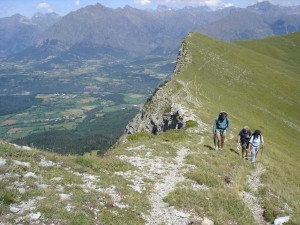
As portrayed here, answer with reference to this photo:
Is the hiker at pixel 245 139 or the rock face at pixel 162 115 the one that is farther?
the rock face at pixel 162 115

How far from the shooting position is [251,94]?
286 feet

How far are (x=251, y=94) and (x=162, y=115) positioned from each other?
36935 mm

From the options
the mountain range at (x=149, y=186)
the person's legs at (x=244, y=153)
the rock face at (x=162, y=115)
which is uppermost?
the mountain range at (x=149, y=186)

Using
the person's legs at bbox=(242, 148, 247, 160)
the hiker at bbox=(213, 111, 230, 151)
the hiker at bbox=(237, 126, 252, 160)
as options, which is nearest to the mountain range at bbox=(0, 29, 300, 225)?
the person's legs at bbox=(242, 148, 247, 160)

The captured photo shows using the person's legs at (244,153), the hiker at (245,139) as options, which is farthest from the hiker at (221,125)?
the person's legs at (244,153)

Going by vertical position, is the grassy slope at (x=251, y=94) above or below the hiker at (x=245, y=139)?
below

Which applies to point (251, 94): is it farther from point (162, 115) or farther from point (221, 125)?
point (221, 125)

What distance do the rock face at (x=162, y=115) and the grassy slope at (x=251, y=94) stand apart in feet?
9.80

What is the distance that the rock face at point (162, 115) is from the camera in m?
50.7

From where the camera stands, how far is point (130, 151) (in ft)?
87.2

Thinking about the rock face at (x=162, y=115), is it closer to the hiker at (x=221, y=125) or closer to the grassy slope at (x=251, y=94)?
the grassy slope at (x=251, y=94)

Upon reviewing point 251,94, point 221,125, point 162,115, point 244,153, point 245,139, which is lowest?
point 251,94

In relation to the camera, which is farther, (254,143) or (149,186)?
(254,143)

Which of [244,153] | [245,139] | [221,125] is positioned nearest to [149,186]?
[221,125]
